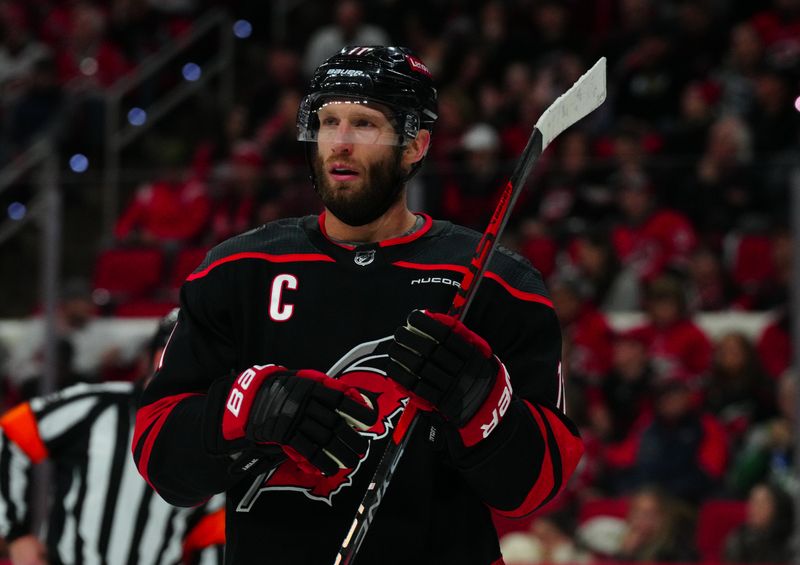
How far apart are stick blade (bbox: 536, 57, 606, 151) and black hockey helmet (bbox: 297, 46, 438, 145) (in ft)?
0.61

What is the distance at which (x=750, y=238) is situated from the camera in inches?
199

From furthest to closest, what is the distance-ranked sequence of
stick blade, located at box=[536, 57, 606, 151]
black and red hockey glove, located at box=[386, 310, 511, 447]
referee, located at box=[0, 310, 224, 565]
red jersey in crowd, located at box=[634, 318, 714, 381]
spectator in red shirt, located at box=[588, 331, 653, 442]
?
1. spectator in red shirt, located at box=[588, 331, 653, 442]
2. red jersey in crowd, located at box=[634, 318, 714, 381]
3. referee, located at box=[0, 310, 224, 565]
4. stick blade, located at box=[536, 57, 606, 151]
5. black and red hockey glove, located at box=[386, 310, 511, 447]

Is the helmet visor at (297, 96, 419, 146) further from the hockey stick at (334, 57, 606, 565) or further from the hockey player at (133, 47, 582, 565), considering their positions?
the hockey stick at (334, 57, 606, 565)

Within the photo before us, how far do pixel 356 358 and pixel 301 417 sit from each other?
20cm

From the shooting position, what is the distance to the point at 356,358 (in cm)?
205

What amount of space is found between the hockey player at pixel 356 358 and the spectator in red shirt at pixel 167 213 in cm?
314

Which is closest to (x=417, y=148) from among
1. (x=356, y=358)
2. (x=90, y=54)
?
(x=356, y=358)

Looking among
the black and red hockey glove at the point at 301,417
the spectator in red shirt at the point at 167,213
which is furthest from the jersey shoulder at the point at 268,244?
the spectator in red shirt at the point at 167,213

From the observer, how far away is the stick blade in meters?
2.08

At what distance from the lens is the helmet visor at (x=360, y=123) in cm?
→ 209

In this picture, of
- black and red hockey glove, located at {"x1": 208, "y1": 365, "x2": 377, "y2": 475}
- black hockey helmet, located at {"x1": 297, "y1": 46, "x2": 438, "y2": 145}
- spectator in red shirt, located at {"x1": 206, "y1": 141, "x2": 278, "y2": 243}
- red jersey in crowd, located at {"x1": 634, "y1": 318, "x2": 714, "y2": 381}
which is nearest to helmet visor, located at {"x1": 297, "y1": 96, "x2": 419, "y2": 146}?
black hockey helmet, located at {"x1": 297, "y1": 46, "x2": 438, "y2": 145}

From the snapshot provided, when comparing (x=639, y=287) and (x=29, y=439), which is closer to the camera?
(x=29, y=439)

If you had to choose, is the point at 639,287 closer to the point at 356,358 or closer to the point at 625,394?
the point at 625,394

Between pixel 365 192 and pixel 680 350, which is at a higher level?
pixel 365 192
